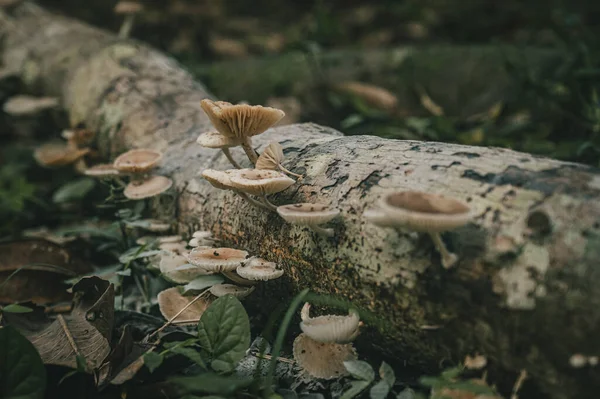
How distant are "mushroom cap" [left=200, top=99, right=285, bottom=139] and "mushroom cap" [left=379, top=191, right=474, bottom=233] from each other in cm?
77

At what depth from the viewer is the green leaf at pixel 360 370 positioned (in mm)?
1730

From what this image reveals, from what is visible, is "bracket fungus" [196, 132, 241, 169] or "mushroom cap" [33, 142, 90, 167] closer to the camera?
"bracket fungus" [196, 132, 241, 169]

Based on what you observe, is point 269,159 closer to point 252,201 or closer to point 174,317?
point 252,201

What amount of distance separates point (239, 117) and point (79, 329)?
47.1 inches

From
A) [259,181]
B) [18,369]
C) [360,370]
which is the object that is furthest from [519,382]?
[18,369]

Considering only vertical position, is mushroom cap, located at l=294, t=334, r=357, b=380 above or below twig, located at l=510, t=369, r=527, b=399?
below

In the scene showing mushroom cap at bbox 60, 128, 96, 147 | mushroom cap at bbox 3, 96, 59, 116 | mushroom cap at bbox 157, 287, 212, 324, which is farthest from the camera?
mushroom cap at bbox 3, 96, 59, 116

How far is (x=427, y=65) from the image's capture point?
18.2ft

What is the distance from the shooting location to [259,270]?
2020 mm

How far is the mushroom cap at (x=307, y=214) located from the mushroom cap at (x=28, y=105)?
3.76m

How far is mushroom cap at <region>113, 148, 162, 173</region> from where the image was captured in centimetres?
272

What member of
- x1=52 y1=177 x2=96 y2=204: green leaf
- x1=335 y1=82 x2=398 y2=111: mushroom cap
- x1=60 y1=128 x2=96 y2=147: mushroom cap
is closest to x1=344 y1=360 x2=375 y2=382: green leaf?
x1=52 y1=177 x2=96 y2=204: green leaf

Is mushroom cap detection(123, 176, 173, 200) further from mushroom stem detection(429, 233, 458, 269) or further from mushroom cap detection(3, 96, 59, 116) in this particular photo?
mushroom cap detection(3, 96, 59, 116)

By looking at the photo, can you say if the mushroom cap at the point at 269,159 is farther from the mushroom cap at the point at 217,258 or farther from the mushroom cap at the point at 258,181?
the mushroom cap at the point at 217,258
